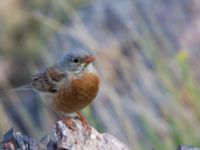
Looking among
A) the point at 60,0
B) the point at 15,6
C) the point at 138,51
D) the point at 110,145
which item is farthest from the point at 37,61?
the point at 110,145

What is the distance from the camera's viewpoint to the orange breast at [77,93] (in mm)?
6359

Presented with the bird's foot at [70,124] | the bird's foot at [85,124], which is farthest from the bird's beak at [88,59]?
the bird's foot at [70,124]

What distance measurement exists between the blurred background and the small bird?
1.00ft

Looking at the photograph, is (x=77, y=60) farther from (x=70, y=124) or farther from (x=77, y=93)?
(x=70, y=124)

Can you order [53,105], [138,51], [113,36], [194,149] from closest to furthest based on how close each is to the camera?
[194,149] < [53,105] < [138,51] < [113,36]

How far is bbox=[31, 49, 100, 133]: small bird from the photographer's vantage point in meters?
6.38

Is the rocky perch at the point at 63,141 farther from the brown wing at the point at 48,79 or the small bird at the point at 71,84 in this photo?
the brown wing at the point at 48,79

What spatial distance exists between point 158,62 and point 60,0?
0.98m

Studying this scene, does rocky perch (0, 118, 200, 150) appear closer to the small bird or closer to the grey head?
the small bird

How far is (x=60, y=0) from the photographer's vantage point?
756 cm

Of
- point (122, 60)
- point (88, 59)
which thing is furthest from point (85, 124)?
point (122, 60)

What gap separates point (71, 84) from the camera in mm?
6496

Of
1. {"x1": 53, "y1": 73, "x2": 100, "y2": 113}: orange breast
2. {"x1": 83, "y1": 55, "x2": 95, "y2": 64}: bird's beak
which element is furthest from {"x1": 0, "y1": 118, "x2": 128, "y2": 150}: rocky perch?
{"x1": 83, "y1": 55, "x2": 95, "y2": 64}: bird's beak

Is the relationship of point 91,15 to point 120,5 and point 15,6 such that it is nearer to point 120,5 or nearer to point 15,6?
point 120,5
